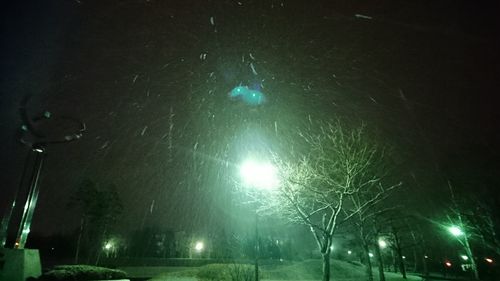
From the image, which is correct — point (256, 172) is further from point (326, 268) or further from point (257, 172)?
point (326, 268)

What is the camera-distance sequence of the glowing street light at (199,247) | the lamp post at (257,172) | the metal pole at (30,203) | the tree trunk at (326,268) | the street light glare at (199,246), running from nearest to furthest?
the tree trunk at (326,268) → the lamp post at (257,172) → the metal pole at (30,203) → the street light glare at (199,246) → the glowing street light at (199,247)

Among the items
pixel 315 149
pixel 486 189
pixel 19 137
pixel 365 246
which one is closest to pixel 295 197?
pixel 315 149

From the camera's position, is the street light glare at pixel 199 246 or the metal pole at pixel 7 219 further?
the street light glare at pixel 199 246

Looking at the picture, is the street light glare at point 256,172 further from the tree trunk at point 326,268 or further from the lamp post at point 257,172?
the tree trunk at point 326,268

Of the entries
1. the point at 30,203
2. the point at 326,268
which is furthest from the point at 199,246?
the point at 326,268

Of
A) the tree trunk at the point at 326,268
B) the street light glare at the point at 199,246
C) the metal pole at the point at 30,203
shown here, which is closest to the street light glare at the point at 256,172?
the tree trunk at the point at 326,268

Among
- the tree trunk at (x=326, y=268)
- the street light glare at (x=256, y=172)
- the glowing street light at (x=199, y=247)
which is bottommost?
the tree trunk at (x=326, y=268)

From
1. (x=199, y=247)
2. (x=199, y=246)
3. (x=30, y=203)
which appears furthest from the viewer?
(x=199, y=247)

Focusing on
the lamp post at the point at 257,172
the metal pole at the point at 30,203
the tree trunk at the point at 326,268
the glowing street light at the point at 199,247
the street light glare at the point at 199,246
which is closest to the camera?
Answer: the tree trunk at the point at 326,268

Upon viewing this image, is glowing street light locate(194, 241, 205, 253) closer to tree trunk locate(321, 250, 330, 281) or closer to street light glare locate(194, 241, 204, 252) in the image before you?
street light glare locate(194, 241, 204, 252)

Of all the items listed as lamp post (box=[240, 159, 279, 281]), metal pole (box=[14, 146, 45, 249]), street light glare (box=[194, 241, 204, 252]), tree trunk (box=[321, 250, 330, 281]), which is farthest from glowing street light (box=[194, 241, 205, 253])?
tree trunk (box=[321, 250, 330, 281])

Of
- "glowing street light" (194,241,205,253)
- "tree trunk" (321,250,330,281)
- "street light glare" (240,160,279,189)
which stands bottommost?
"tree trunk" (321,250,330,281)

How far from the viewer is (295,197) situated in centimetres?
1431

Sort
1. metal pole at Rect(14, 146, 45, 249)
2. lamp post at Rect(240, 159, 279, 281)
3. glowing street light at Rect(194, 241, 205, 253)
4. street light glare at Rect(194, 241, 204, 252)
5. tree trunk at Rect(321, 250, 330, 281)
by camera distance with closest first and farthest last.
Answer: tree trunk at Rect(321, 250, 330, 281) < lamp post at Rect(240, 159, 279, 281) < metal pole at Rect(14, 146, 45, 249) < street light glare at Rect(194, 241, 204, 252) < glowing street light at Rect(194, 241, 205, 253)
